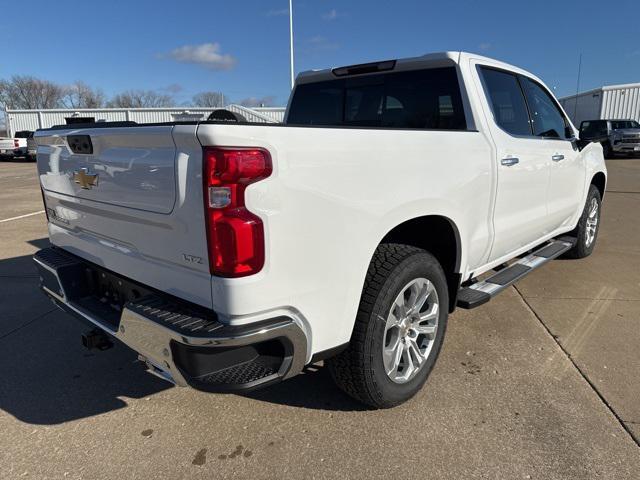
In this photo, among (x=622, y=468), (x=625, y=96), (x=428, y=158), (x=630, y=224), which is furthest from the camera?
(x=625, y=96)

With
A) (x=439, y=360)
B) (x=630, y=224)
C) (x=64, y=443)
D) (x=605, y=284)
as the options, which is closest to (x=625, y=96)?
(x=630, y=224)

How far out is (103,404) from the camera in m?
2.81

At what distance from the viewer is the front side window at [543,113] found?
13.0ft

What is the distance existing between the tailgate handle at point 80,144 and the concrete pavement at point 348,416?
4.34 feet

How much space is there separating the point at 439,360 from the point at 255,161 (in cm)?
214

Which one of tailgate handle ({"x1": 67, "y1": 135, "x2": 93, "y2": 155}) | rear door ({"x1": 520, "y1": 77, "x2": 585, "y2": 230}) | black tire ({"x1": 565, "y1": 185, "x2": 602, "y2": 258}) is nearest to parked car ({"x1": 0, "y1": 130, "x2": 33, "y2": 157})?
tailgate handle ({"x1": 67, "y1": 135, "x2": 93, "y2": 155})

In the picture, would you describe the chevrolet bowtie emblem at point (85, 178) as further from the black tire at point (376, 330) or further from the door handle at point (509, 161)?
the door handle at point (509, 161)

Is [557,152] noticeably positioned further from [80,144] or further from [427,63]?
[80,144]

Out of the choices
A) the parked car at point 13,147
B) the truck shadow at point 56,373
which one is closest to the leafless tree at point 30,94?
the parked car at point 13,147

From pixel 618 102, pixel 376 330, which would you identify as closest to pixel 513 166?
pixel 376 330

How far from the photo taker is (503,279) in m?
3.56

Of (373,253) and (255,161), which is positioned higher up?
(255,161)

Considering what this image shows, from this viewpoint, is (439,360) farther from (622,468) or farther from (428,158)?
(428,158)

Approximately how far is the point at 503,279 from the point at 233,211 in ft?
8.11
